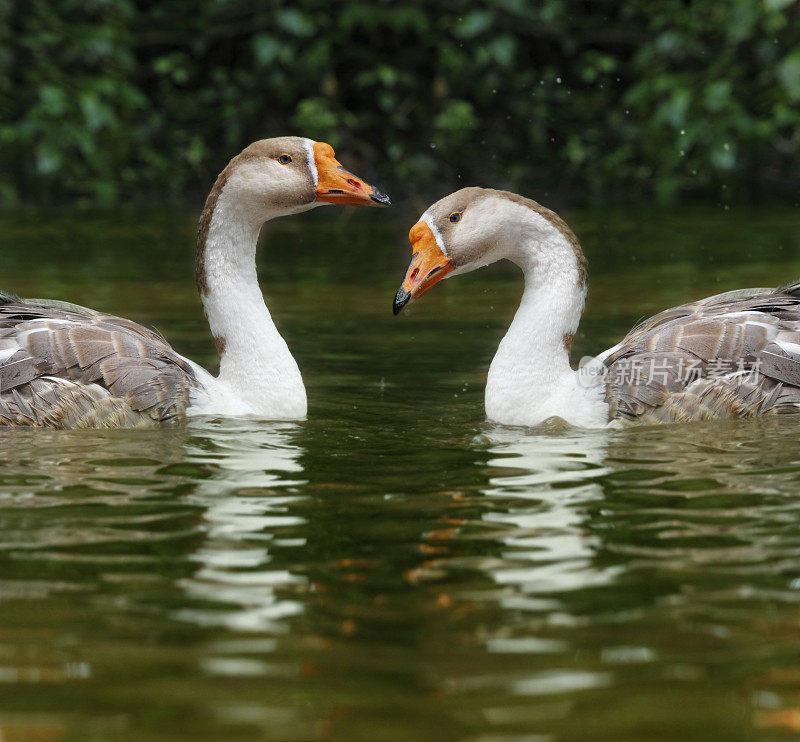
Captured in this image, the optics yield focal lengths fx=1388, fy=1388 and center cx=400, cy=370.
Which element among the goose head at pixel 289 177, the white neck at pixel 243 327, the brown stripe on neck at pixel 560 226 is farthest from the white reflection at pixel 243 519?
the brown stripe on neck at pixel 560 226

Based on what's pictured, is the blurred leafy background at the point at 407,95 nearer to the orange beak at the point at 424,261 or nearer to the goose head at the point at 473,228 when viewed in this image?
the goose head at the point at 473,228

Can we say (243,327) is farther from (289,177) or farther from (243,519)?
(243,519)

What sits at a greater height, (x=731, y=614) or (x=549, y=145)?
(x=549, y=145)

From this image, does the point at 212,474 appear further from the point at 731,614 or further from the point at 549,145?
the point at 549,145

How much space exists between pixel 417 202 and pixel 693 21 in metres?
5.00

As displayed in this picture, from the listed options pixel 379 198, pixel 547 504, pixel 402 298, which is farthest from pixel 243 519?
pixel 379 198

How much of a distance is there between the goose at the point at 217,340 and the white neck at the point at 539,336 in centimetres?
88

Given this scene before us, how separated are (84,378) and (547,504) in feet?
9.36

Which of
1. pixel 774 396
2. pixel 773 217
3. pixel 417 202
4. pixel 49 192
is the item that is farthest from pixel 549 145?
pixel 774 396

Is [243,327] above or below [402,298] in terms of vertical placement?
below

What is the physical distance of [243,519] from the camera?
214 inches

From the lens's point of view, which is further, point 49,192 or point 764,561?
point 49,192

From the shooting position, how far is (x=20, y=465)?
6.42 metres

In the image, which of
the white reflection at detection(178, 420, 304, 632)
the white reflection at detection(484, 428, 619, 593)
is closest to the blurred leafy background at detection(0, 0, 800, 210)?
the white reflection at detection(484, 428, 619, 593)
